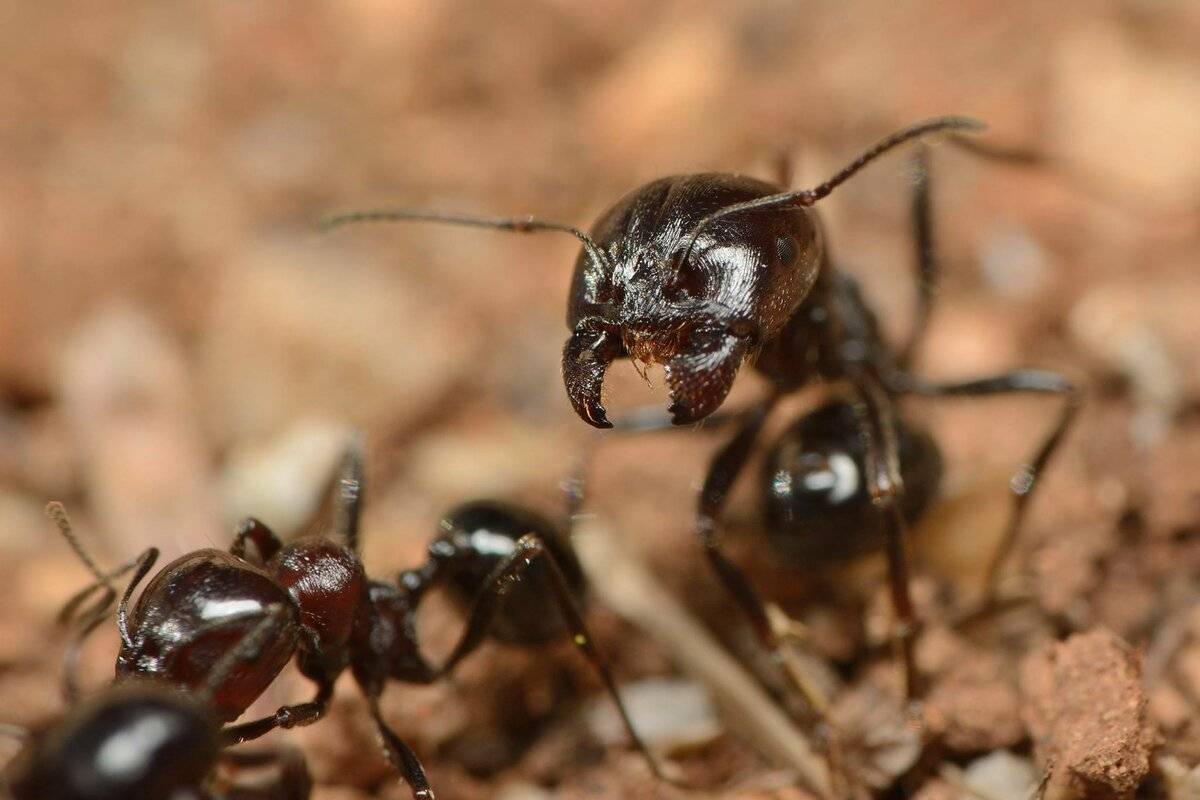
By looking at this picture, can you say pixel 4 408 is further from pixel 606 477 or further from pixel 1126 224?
pixel 1126 224

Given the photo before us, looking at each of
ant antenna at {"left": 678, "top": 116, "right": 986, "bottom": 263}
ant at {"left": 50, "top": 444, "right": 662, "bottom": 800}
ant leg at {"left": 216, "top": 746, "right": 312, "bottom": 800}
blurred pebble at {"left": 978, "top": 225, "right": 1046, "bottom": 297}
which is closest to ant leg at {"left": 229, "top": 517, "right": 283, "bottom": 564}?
ant at {"left": 50, "top": 444, "right": 662, "bottom": 800}

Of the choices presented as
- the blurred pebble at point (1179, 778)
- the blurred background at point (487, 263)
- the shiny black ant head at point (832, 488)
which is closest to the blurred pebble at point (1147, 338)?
the blurred background at point (487, 263)

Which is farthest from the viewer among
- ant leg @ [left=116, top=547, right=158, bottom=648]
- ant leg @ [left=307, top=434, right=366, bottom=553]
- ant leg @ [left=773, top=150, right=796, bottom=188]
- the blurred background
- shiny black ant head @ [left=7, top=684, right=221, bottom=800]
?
ant leg @ [left=773, top=150, right=796, bottom=188]

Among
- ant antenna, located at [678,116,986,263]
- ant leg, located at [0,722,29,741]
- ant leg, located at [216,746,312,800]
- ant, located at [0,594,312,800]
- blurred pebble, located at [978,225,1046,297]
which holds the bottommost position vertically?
ant leg, located at [216,746,312,800]

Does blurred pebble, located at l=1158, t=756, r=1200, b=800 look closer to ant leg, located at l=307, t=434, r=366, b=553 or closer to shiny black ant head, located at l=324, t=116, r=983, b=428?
shiny black ant head, located at l=324, t=116, r=983, b=428

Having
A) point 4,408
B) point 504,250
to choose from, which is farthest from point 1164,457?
point 4,408

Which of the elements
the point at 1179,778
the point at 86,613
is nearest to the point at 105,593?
the point at 86,613
